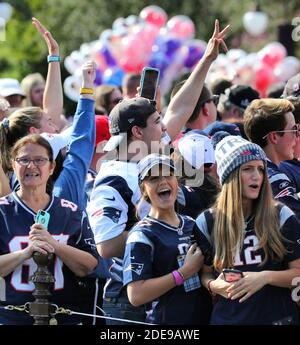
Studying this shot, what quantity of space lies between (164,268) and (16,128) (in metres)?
1.74

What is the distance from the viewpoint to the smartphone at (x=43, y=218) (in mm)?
5926

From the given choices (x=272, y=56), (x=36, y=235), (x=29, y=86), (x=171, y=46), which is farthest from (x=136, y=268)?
(x=272, y=56)

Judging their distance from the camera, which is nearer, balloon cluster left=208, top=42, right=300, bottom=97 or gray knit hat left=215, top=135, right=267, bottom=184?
gray knit hat left=215, top=135, right=267, bottom=184

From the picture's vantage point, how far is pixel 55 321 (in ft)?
19.4

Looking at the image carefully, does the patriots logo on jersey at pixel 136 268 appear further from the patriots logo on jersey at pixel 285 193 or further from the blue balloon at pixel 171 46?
the blue balloon at pixel 171 46

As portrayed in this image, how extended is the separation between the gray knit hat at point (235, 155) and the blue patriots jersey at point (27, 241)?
912 mm

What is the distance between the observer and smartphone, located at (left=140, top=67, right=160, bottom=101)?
23.3ft

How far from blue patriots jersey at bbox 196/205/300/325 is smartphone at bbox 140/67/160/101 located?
5.57 ft

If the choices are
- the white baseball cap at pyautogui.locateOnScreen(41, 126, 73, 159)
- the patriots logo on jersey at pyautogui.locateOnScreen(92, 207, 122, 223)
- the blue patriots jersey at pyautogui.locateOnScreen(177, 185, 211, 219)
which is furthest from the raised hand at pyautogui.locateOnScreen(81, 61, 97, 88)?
the patriots logo on jersey at pyautogui.locateOnScreen(92, 207, 122, 223)

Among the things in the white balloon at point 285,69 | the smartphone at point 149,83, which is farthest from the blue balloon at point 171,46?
the smartphone at point 149,83

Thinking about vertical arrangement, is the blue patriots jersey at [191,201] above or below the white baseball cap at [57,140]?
below

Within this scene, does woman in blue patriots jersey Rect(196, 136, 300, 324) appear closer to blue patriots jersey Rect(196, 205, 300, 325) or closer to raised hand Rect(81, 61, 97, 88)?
blue patriots jersey Rect(196, 205, 300, 325)

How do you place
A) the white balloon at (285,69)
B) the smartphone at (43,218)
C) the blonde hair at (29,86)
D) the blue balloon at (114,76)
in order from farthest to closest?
the white balloon at (285,69) < the blue balloon at (114,76) < the blonde hair at (29,86) < the smartphone at (43,218)
